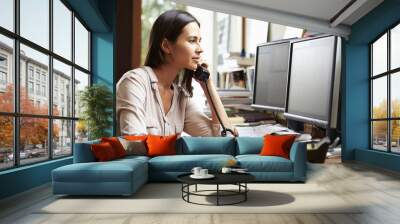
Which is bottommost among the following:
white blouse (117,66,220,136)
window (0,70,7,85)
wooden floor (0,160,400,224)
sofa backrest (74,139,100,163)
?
wooden floor (0,160,400,224)

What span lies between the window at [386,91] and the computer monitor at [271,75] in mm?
1962

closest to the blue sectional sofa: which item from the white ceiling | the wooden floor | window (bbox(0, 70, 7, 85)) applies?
the wooden floor

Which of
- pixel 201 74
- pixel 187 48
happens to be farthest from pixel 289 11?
pixel 187 48

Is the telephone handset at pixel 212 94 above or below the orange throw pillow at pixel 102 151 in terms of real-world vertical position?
above

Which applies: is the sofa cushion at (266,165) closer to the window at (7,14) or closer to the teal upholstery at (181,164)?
the teal upholstery at (181,164)

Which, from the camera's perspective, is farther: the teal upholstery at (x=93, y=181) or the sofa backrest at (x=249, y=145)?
the sofa backrest at (x=249, y=145)

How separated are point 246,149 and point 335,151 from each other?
2919 millimetres

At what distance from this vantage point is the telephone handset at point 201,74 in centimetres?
609

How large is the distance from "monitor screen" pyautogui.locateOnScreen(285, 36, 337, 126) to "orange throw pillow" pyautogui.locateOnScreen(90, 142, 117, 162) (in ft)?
7.85

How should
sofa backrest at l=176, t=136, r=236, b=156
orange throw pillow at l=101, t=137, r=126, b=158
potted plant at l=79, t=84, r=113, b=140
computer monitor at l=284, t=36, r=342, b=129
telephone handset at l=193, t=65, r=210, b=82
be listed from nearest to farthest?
computer monitor at l=284, t=36, r=342, b=129
orange throw pillow at l=101, t=137, r=126, b=158
sofa backrest at l=176, t=136, r=236, b=156
telephone handset at l=193, t=65, r=210, b=82
potted plant at l=79, t=84, r=113, b=140

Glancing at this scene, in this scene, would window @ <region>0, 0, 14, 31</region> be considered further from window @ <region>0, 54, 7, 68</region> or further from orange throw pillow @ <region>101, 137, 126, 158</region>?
orange throw pillow @ <region>101, 137, 126, 158</region>

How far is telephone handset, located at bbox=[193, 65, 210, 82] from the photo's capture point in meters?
6.09

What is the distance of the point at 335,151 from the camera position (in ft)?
25.6

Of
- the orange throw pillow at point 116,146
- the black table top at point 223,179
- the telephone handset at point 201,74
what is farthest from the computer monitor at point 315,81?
the orange throw pillow at point 116,146
